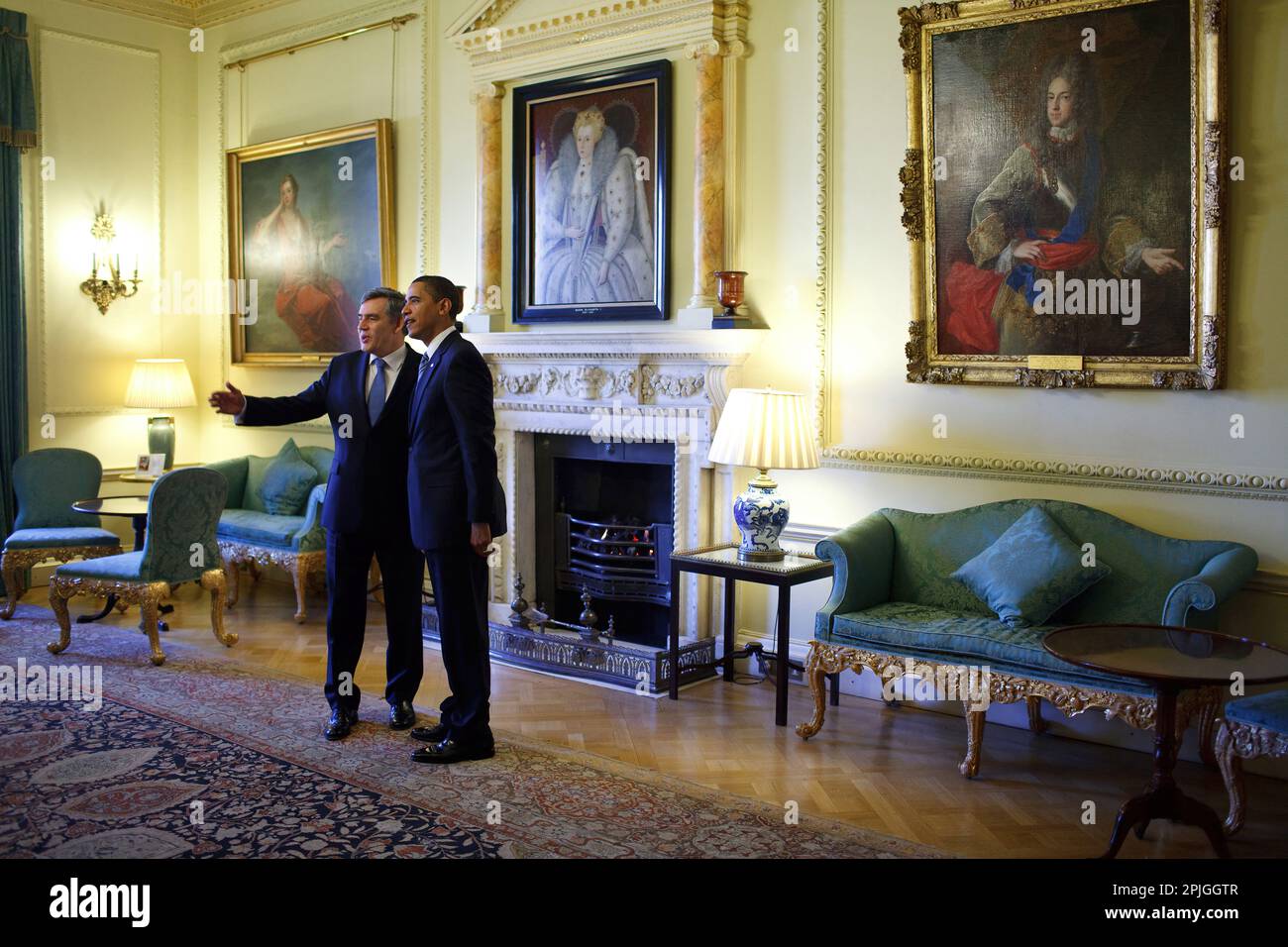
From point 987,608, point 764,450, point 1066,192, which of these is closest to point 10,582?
point 764,450

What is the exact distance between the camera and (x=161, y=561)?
20.0 ft

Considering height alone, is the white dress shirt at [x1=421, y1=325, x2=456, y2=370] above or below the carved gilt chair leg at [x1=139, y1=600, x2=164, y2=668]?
above

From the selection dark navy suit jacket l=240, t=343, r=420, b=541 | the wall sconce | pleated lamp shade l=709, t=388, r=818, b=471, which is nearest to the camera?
dark navy suit jacket l=240, t=343, r=420, b=541

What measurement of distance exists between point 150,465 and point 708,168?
4330mm

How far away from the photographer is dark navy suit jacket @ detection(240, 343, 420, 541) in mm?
4691

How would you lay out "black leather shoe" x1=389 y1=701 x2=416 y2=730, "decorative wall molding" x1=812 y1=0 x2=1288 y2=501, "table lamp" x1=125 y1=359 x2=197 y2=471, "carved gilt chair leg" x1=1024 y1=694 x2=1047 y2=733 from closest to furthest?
"decorative wall molding" x1=812 y1=0 x2=1288 y2=501 → "black leather shoe" x1=389 y1=701 x2=416 y2=730 → "carved gilt chair leg" x1=1024 y1=694 x2=1047 y2=733 → "table lamp" x1=125 y1=359 x2=197 y2=471

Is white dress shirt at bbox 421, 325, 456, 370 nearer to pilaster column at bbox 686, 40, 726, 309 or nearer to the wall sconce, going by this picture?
pilaster column at bbox 686, 40, 726, 309

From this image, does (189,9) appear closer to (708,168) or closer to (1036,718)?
(708,168)

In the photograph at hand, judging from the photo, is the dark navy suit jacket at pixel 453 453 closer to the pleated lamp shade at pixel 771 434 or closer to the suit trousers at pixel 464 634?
the suit trousers at pixel 464 634

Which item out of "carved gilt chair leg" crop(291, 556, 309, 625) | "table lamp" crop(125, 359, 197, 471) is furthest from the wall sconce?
"carved gilt chair leg" crop(291, 556, 309, 625)

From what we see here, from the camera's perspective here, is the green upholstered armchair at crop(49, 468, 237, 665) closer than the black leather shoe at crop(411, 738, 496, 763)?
No

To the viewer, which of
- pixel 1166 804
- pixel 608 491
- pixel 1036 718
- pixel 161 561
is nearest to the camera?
pixel 1166 804

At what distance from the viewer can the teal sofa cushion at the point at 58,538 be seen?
6.95 metres

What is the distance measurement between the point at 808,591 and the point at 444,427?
217cm
